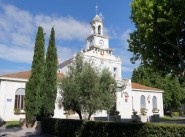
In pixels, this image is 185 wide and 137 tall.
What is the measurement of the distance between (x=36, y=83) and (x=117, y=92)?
1481 centimetres

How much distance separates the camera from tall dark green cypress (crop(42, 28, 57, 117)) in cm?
2339

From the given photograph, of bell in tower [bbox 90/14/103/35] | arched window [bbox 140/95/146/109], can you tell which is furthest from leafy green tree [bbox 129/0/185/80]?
bell in tower [bbox 90/14/103/35]

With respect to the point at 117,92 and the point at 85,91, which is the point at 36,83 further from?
the point at 117,92

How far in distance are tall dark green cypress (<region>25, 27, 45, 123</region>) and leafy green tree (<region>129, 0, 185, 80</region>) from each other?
11041mm

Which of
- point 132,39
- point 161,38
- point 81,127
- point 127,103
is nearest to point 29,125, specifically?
point 81,127

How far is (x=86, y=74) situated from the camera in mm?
22016

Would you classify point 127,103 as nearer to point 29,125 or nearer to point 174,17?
point 29,125

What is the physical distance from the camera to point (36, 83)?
81.4ft

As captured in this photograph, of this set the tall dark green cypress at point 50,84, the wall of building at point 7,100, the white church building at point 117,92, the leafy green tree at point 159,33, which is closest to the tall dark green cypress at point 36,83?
the tall dark green cypress at point 50,84

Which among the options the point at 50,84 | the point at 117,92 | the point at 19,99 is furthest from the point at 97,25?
the point at 50,84

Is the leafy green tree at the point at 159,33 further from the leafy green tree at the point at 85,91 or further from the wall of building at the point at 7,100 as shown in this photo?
the wall of building at the point at 7,100

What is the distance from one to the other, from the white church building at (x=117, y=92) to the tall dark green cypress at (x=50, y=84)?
624 cm

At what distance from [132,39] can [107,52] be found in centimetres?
3365

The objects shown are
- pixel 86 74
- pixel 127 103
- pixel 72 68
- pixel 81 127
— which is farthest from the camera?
pixel 127 103
